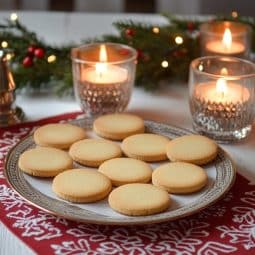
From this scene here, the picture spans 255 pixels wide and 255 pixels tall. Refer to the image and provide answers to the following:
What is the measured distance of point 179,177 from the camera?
0.75 meters

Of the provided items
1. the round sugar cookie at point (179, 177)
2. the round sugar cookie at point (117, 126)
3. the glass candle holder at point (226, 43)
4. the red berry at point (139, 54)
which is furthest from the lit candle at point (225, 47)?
the round sugar cookie at point (179, 177)

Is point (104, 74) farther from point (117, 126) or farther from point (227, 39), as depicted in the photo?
point (227, 39)

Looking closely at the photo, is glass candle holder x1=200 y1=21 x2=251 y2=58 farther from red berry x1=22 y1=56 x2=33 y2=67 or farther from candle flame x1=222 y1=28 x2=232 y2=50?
red berry x1=22 y1=56 x2=33 y2=67

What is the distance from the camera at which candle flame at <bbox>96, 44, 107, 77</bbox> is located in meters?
0.95

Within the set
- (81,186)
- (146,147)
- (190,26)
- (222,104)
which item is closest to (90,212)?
(81,186)

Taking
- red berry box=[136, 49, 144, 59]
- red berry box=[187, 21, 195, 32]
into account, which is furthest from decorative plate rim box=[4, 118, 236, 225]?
red berry box=[187, 21, 195, 32]

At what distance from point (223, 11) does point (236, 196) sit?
1370 millimetres

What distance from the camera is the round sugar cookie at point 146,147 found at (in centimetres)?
80

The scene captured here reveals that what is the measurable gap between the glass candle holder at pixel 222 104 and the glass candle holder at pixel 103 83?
0.11 meters

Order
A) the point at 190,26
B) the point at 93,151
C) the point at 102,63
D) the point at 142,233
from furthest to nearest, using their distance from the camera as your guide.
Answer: the point at 190,26 → the point at 102,63 → the point at 93,151 → the point at 142,233

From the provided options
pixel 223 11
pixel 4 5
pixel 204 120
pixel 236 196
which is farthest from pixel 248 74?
pixel 4 5

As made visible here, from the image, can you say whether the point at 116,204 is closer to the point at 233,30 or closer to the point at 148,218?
the point at 148,218

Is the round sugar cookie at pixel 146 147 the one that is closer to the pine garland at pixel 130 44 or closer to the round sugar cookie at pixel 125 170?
the round sugar cookie at pixel 125 170

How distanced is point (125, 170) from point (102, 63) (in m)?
0.24
